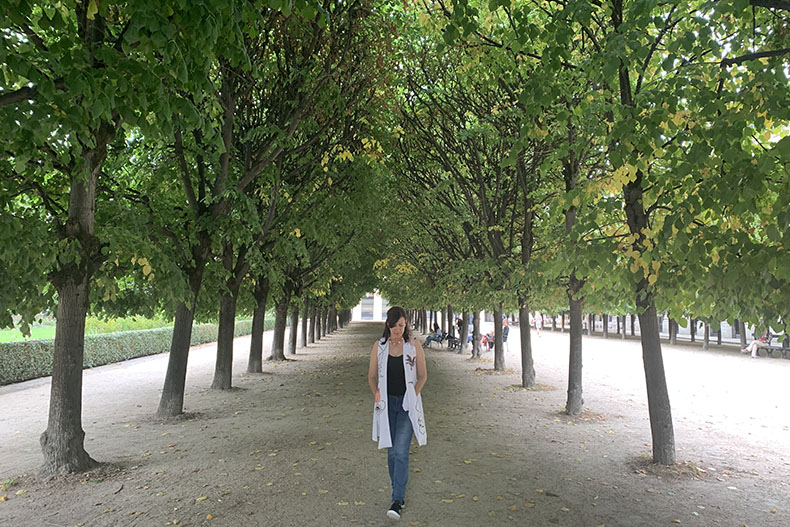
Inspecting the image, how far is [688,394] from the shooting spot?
13523mm

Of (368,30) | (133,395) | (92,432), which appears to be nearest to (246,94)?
(368,30)

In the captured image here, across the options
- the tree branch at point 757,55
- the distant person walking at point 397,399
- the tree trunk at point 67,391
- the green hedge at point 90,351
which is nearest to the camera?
the tree branch at point 757,55

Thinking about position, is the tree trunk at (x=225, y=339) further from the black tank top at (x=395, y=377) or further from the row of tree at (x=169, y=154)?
the black tank top at (x=395, y=377)

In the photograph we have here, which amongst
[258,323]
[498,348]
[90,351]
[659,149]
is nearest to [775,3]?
[659,149]

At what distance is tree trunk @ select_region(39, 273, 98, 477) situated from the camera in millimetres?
6102

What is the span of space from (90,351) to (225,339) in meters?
9.80

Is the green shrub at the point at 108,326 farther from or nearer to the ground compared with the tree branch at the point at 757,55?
nearer to the ground

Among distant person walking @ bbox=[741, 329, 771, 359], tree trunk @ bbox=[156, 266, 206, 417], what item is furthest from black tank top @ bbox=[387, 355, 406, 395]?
distant person walking @ bbox=[741, 329, 771, 359]

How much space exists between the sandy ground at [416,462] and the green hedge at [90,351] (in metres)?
1.76

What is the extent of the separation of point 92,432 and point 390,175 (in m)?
12.5

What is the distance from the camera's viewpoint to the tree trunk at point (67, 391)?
6102mm

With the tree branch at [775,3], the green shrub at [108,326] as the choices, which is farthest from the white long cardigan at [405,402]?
the green shrub at [108,326]

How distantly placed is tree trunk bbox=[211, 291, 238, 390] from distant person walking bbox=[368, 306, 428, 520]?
28.3 feet

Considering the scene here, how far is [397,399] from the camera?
4996 millimetres
